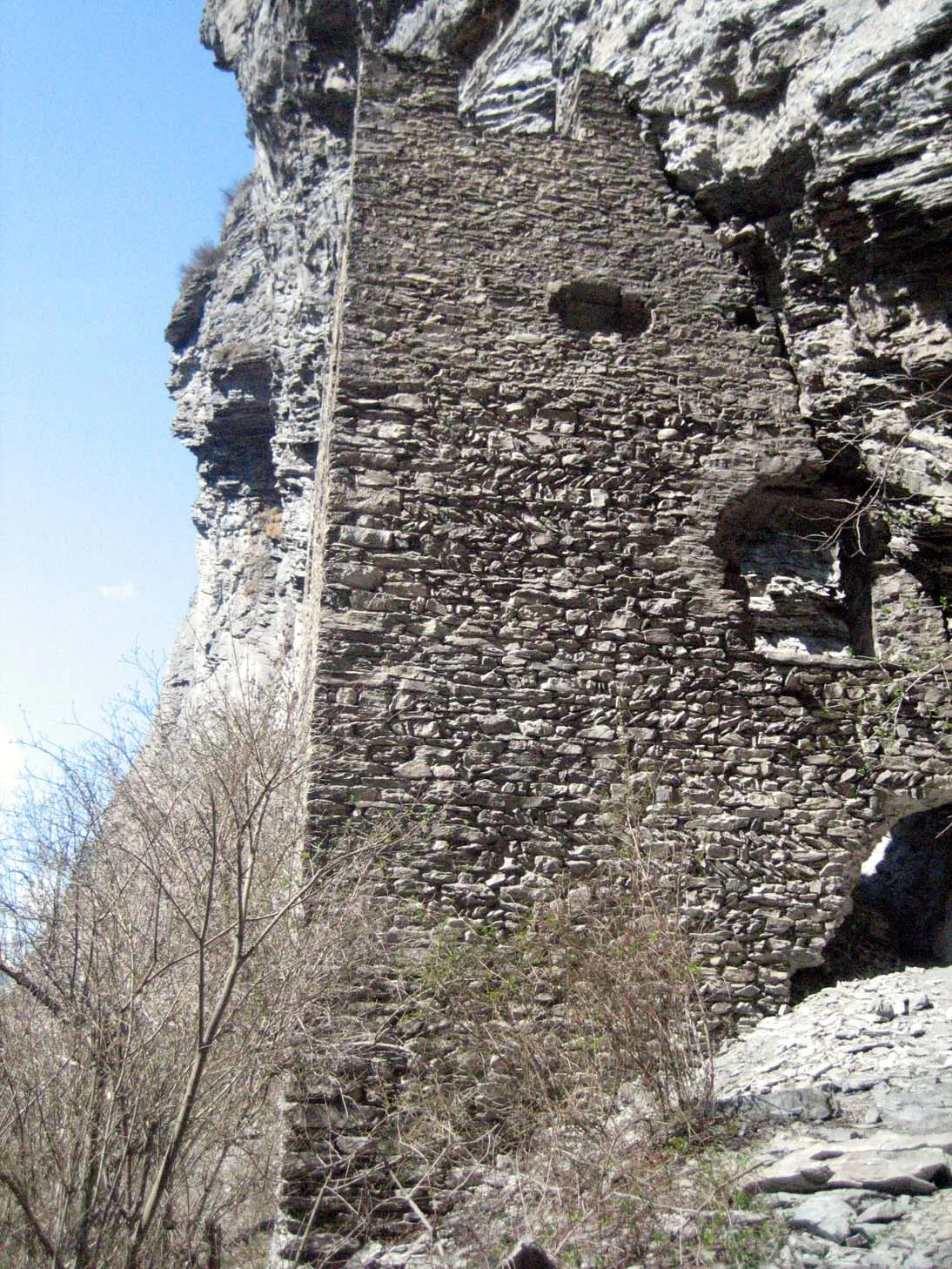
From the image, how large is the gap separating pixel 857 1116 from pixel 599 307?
203 inches

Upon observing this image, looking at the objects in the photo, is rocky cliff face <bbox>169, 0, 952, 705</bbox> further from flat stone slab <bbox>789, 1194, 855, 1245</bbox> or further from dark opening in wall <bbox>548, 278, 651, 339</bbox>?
flat stone slab <bbox>789, 1194, 855, 1245</bbox>

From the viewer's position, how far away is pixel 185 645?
53.0ft

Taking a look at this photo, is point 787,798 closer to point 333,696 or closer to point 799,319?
point 333,696

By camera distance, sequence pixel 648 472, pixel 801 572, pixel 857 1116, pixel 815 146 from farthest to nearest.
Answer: pixel 801 572 < pixel 815 146 < pixel 648 472 < pixel 857 1116

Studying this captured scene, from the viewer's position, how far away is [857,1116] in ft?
14.6

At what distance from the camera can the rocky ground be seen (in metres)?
3.61

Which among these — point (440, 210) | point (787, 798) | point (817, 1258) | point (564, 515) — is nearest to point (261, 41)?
point (440, 210)

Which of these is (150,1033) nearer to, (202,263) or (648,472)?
(648,472)

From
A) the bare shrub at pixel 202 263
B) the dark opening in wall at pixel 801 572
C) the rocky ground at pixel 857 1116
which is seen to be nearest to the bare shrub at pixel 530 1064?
the rocky ground at pixel 857 1116

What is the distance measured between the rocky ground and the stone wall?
424mm

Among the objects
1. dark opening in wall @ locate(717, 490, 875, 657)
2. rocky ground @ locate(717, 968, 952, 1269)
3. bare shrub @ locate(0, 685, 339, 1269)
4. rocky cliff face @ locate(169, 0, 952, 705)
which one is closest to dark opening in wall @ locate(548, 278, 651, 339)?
rocky cliff face @ locate(169, 0, 952, 705)

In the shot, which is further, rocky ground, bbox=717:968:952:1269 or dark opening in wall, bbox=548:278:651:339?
dark opening in wall, bbox=548:278:651:339

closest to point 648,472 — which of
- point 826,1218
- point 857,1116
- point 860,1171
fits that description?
point 857,1116

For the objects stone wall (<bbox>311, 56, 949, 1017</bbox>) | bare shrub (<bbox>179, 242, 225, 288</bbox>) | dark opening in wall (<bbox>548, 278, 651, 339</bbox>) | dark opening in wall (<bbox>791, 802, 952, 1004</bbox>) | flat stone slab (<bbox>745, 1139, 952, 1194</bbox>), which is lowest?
flat stone slab (<bbox>745, 1139, 952, 1194</bbox>)
